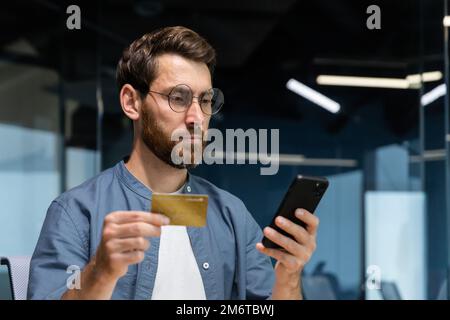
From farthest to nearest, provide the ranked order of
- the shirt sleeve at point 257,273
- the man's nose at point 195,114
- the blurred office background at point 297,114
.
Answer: the blurred office background at point 297,114 → the shirt sleeve at point 257,273 → the man's nose at point 195,114

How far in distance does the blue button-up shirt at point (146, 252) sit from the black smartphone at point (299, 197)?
0.26 meters

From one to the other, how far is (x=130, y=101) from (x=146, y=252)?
0.33 m

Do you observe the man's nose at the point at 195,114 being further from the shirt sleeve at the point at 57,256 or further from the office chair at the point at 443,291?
the office chair at the point at 443,291

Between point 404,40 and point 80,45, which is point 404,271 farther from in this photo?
point 80,45

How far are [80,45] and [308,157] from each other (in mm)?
1739

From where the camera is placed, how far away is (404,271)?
13.7 feet

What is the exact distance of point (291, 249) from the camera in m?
1.01

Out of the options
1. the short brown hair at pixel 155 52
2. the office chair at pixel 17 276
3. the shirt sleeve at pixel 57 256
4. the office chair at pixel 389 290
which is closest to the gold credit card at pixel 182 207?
the shirt sleeve at pixel 57 256

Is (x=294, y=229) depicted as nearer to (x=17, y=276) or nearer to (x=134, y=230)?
(x=134, y=230)

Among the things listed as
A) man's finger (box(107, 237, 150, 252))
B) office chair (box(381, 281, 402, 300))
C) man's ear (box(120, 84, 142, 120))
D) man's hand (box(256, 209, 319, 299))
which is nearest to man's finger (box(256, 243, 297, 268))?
man's hand (box(256, 209, 319, 299))

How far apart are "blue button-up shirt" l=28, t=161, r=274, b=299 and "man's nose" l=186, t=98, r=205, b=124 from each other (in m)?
0.17

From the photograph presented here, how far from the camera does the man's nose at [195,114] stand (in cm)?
121

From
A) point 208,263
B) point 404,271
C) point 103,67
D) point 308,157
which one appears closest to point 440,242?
point 404,271
